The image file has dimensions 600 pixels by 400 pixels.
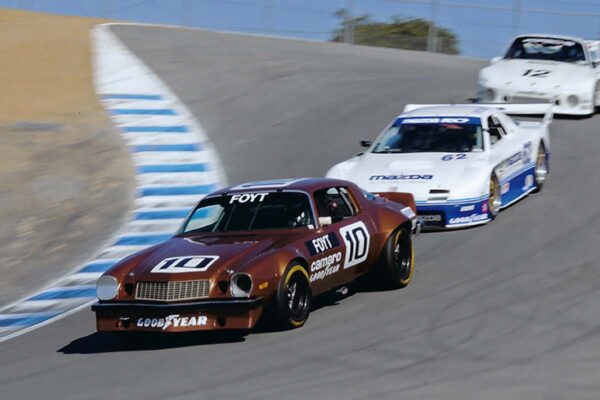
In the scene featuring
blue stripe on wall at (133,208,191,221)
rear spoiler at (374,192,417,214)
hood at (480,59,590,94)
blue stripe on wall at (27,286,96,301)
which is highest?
hood at (480,59,590,94)

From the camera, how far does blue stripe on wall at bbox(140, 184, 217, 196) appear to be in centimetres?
1499

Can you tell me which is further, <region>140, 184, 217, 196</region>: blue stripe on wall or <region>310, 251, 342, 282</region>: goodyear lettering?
<region>140, 184, 217, 196</region>: blue stripe on wall

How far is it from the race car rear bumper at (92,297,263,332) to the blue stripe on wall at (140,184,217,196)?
21.6ft

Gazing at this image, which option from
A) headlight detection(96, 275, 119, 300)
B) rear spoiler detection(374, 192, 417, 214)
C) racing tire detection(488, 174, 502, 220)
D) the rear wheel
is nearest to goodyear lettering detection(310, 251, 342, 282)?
headlight detection(96, 275, 119, 300)

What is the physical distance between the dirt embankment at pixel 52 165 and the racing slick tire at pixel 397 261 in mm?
4175

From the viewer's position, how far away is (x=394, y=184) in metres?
12.1

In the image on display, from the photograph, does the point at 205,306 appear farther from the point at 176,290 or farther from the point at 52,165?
the point at 52,165

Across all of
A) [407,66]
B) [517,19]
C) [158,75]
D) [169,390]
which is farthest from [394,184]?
[517,19]

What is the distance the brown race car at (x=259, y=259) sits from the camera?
833cm

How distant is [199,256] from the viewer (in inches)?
344

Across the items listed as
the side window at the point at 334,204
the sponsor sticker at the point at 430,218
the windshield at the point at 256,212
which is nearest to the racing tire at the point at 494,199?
the sponsor sticker at the point at 430,218

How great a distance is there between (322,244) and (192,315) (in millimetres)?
1454

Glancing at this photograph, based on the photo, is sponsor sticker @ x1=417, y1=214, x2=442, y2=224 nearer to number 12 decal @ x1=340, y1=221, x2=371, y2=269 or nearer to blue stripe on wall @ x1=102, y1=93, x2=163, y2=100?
number 12 decal @ x1=340, y1=221, x2=371, y2=269

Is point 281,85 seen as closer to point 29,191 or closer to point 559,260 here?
point 29,191
